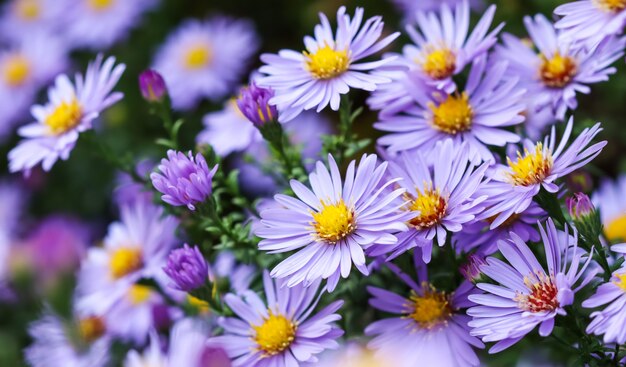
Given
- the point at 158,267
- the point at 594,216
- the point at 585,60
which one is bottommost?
the point at 158,267

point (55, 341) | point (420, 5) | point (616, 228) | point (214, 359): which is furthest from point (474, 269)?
point (420, 5)

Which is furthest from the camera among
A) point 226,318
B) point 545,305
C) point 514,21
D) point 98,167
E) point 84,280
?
point 98,167

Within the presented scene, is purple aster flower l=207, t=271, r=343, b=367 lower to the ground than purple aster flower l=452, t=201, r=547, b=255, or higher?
lower

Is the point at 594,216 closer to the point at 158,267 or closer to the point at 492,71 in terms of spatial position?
the point at 492,71

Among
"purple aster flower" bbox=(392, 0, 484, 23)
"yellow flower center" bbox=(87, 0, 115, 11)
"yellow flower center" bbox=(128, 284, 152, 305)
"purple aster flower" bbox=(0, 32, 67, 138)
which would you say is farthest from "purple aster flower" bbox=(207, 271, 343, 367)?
"yellow flower center" bbox=(87, 0, 115, 11)

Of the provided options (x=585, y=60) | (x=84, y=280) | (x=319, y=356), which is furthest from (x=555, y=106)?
(x=84, y=280)

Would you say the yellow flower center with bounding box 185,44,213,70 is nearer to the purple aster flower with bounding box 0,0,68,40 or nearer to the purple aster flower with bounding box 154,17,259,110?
the purple aster flower with bounding box 154,17,259,110

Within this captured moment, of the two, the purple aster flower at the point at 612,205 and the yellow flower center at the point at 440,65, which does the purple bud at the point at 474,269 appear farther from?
the purple aster flower at the point at 612,205
